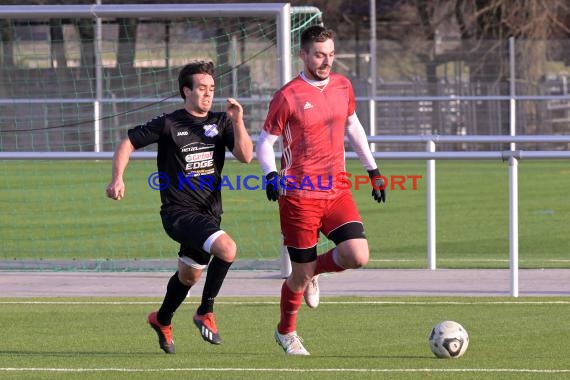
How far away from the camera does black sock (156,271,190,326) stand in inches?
331

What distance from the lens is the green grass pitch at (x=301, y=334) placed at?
766 cm

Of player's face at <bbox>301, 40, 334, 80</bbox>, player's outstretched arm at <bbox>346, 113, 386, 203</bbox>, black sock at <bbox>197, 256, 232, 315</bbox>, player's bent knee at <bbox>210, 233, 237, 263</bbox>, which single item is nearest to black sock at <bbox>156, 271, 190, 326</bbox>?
black sock at <bbox>197, 256, 232, 315</bbox>

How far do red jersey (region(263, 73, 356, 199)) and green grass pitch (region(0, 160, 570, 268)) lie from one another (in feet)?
16.1

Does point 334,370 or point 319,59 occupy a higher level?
point 319,59

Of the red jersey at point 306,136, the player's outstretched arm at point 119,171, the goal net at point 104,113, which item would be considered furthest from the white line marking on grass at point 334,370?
the goal net at point 104,113

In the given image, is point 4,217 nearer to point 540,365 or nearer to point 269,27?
point 269,27

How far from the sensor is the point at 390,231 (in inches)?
651

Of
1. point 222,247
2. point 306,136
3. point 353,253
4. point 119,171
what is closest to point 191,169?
point 119,171

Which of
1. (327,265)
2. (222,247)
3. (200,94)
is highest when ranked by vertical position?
(200,94)

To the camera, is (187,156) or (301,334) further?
(301,334)

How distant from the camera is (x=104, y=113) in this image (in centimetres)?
2667

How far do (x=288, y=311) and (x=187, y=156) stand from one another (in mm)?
1107

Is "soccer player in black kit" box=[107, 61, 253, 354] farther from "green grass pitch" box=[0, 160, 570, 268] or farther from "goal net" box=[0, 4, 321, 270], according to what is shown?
"green grass pitch" box=[0, 160, 570, 268]

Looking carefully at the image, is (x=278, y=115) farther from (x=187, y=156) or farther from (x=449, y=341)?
(x=449, y=341)
